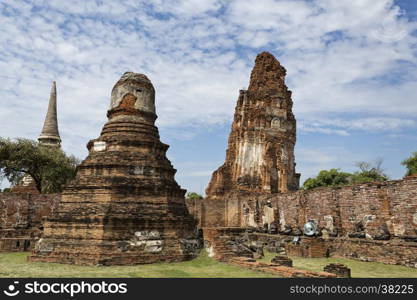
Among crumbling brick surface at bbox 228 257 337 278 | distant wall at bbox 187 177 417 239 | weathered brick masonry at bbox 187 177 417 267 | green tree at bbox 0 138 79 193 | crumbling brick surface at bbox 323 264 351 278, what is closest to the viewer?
crumbling brick surface at bbox 228 257 337 278

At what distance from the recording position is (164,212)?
1140 cm

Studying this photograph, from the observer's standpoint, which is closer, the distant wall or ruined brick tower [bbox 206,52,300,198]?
the distant wall

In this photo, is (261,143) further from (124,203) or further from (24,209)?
(124,203)

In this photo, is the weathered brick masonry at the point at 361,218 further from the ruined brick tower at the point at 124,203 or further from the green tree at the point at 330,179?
the green tree at the point at 330,179

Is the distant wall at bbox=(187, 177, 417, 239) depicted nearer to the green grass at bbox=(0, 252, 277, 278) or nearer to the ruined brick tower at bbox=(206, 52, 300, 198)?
the green grass at bbox=(0, 252, 277, 278)

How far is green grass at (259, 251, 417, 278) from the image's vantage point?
9043mm

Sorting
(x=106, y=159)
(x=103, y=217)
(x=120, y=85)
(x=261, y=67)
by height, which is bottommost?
(x=103, y=217)

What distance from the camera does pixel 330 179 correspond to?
39.5 m

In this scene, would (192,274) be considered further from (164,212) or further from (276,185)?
(276,185)

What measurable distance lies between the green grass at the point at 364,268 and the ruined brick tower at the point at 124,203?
3.36 m

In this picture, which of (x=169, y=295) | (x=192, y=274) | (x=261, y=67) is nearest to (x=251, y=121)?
(x=261, y=67)

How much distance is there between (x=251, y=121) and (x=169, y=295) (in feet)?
78.1

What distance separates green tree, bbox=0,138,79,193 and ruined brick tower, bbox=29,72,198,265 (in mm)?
13735

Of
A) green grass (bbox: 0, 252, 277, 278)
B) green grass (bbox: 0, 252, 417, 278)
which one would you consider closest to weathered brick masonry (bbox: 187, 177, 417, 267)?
green grass (bbox: 0, 252, 417, 278)
